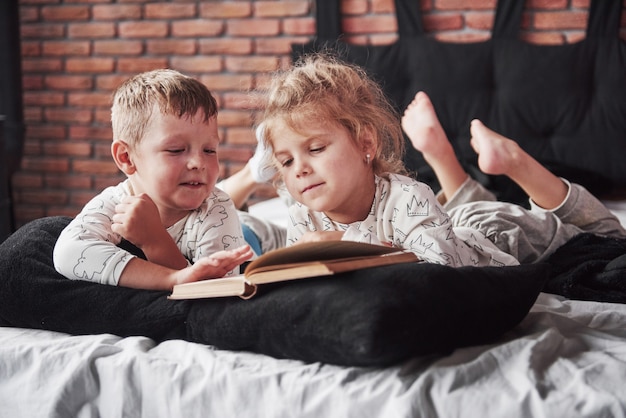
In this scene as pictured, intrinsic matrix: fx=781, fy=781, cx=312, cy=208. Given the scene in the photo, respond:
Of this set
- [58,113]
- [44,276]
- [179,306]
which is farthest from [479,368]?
[58,113]

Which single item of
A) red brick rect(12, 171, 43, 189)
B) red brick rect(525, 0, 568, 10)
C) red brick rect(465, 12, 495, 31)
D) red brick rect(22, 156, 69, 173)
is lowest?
red brick rect(12, 171, 43, 189)

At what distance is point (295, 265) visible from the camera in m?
1.14

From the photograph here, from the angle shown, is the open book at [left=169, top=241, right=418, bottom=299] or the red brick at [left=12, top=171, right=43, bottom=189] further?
the red brick at [left=12, top=171, right=43, bottom=189]

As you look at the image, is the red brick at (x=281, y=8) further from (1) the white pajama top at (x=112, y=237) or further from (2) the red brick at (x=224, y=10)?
(1) the white pajama top at (x=112, y=237)

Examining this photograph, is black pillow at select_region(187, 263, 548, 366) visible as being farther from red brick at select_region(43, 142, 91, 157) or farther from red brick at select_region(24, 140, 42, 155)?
red brick at select_region(24, 140, 42, 155)

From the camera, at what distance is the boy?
1361mm

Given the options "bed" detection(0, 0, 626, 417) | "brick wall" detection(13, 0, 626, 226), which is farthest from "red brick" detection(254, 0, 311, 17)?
"bed" detection(0, 0, 626, 417)

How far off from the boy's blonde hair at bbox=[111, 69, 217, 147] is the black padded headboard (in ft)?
4.06

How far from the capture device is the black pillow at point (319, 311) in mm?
1066

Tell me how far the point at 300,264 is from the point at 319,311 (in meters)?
0.08

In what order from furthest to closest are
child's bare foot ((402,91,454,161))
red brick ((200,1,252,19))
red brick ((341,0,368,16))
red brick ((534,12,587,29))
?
red brick ((200,1,252,19)), red brick ((341,0,368,16)), red brick ((534,12,587,29)), child's bare foot ((402,91,454,161))

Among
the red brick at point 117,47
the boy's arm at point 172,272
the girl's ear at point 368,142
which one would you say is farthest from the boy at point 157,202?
the red brick at point 117,47

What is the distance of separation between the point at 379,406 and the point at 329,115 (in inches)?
28.8

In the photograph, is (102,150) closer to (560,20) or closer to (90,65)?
(90,65)
